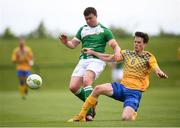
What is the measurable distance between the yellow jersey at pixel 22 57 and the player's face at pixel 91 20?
1428 centimetres

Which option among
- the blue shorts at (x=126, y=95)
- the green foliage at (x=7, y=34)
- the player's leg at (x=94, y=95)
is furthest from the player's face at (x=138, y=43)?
the green foliage at (x=7, y=34)

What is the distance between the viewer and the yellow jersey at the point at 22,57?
93.7 feet

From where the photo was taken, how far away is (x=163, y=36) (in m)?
43.5

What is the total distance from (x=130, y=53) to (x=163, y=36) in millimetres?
30130

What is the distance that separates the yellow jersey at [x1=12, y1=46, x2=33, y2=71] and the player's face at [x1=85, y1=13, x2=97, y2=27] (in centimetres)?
1428

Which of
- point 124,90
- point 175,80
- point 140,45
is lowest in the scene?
point 175,80

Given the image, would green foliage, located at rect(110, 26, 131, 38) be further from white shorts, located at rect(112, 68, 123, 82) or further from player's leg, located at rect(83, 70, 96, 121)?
player's leg, located at rect(83, 70, 96, 121)

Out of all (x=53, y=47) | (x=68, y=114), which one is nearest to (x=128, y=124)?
(x=68, y=114)

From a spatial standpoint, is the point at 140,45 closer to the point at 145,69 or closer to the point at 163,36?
the point at 145,69

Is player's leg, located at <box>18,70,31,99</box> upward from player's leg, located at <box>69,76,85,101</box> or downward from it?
downward

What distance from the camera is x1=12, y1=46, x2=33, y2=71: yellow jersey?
1125 inches

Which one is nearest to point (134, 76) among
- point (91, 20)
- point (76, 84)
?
point (76, 84)

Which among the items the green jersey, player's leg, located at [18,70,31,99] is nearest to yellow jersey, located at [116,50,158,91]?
the green jersey

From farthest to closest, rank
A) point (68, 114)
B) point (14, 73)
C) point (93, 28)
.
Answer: point (14, 73) < point (68, 114) < point (93, 28)
